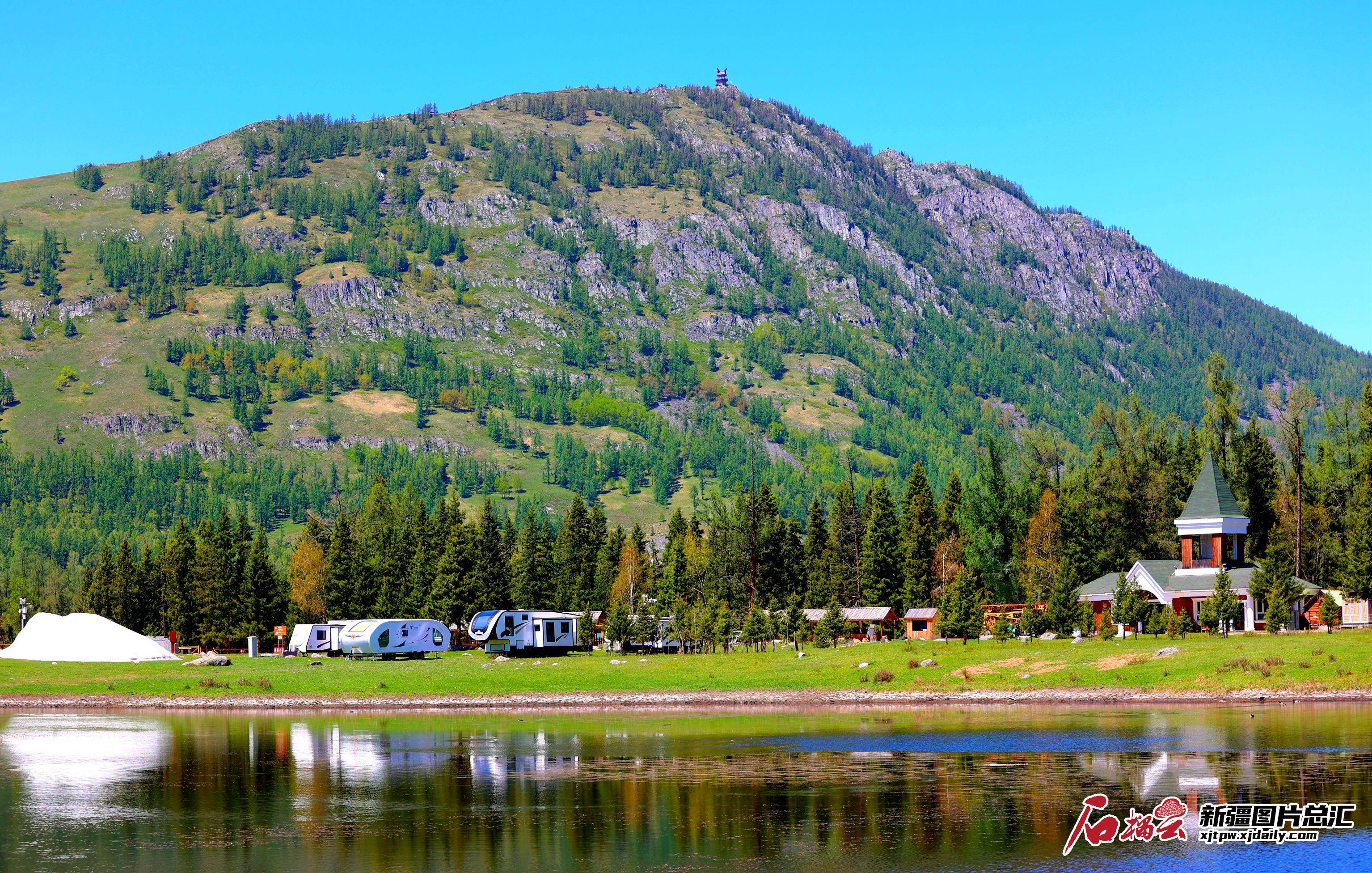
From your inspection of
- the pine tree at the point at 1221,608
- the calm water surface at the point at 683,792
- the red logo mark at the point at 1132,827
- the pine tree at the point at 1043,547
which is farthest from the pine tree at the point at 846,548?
the red logo mark at the point at 1132,827

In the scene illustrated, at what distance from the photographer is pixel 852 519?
4973 inches

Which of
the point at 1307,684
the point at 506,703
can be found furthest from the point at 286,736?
the point at 1307,684

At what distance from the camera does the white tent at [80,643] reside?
312 ft

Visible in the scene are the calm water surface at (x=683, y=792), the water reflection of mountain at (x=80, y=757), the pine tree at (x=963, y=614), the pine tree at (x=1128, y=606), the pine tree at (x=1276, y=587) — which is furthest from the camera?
the pine tree at (x=963, y=614)

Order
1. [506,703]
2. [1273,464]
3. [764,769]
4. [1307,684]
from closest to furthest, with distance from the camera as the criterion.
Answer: [764,769] < [1307,684] < [506,703] < [1273,464]

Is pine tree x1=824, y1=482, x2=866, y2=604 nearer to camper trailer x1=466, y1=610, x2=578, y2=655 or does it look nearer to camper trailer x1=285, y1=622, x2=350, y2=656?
camper trailer x1=466, y1=610, x2=578, y2=655

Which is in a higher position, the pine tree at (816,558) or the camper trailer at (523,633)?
the pine tree at (816,558)

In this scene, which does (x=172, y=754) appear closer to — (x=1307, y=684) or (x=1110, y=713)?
(x=1110, y=713)

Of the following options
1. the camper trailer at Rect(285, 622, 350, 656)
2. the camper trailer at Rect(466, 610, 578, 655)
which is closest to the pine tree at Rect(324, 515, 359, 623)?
the camper trailer at Rect(285, 622, 350, 656)

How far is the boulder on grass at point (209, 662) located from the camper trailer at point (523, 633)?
780 inches

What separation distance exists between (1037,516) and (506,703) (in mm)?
59283

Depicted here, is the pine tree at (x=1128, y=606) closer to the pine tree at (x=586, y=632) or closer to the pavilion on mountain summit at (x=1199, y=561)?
the pavilion on mountain summit at (x=1199, y=561)

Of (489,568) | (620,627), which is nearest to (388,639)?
(620,627)

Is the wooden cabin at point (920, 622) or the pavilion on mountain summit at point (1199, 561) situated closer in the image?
the pavilion on mountain summit at point (1199, 561)
